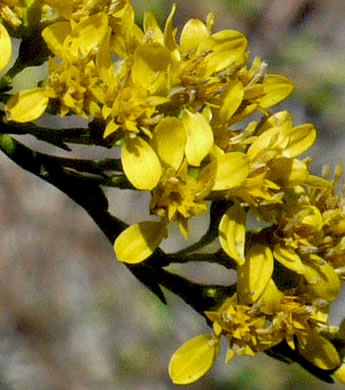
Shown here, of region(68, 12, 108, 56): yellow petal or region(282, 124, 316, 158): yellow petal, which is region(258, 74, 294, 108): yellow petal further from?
region(68, 12, 108, 56): yellow petal

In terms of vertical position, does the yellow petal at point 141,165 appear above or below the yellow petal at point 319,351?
above

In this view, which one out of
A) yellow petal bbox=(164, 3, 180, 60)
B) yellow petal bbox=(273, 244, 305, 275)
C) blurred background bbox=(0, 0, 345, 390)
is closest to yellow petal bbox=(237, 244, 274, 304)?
yellow petal bbox=(273, 244, 305, 275)

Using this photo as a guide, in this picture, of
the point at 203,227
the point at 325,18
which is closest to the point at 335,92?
the point at 325,18

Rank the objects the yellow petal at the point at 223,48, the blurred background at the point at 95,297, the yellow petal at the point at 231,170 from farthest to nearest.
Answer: the blurred background at the point at 95,297
the yellow petal at the point at 223,48
the yellow petal at the point at 231,170

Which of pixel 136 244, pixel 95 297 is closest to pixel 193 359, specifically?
pixel 136 244

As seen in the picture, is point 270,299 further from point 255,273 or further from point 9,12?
point 9,12

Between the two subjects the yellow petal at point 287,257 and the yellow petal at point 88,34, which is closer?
the yellow petal at point 88,34

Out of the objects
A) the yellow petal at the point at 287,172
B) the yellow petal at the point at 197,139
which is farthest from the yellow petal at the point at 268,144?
the yellow petal at the point at 197,139

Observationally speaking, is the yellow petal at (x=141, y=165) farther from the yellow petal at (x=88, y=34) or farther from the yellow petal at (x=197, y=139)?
the yellow petal at (x=88, y=34)
